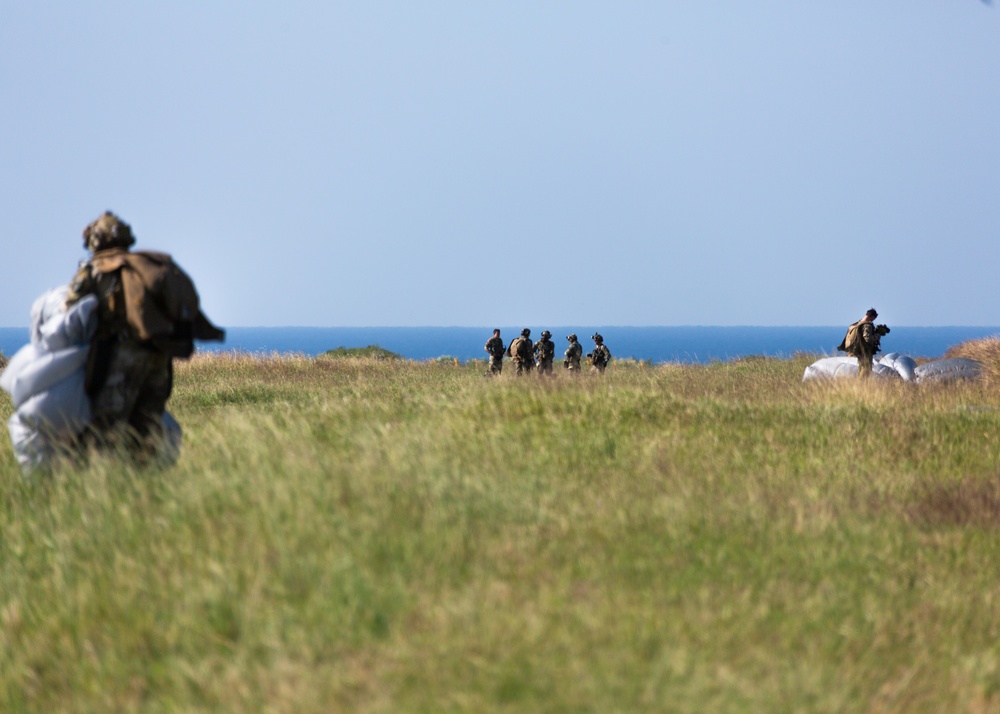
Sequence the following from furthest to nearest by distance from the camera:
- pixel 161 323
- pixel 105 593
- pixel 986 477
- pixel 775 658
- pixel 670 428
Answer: pixel 670 428, pixel 986 477, pixel 161 323, pixel 105 593, pixel 775 658

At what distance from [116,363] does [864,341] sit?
12977 millimetres

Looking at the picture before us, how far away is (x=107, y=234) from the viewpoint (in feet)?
20.0

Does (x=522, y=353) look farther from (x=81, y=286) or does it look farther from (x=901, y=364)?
(x=81, y=286)

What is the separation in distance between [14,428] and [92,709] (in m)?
2.92

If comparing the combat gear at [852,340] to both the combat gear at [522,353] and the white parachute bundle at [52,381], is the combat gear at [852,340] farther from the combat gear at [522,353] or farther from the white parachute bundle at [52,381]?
the white parachute bundle at [52,381]

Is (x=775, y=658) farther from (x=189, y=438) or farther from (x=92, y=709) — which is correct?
(x=189, y=438)

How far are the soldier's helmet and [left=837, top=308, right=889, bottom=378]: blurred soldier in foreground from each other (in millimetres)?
12467

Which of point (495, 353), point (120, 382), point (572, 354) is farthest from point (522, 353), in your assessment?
point (120, 382)

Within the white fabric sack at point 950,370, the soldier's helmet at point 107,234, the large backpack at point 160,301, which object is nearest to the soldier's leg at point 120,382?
the large backpack at point 160,301

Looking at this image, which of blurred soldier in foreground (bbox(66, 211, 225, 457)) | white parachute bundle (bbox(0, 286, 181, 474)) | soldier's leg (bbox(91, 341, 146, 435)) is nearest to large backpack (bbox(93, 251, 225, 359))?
blurred soldier in foreground (bbox(66, 211, 225, 457))

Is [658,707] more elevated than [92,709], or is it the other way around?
[658,707]

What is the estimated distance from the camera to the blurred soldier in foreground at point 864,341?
1603cm

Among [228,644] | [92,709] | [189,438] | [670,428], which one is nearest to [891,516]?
[670,428]

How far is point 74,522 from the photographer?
5203 millimetres
